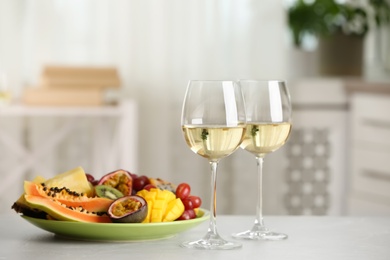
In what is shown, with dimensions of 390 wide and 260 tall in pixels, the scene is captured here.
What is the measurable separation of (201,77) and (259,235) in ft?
8.59

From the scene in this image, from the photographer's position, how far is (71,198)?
126cm

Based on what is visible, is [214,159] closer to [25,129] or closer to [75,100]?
[75,100]

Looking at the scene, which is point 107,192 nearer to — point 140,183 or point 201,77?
point 140,183

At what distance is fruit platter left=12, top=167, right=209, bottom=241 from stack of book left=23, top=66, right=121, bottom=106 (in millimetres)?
1980

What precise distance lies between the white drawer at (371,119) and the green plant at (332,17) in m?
0.39

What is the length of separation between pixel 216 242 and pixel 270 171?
2.83m


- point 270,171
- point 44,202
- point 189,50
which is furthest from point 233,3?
point 44,202

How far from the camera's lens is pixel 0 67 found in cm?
368

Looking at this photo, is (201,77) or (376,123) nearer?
(376,123)

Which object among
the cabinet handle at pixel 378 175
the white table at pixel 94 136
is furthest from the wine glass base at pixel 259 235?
the cabinet handle at pixel 378 175

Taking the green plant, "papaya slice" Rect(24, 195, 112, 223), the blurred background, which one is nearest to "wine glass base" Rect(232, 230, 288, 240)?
"papaya slice" Rect(24, 195, 112, 223)

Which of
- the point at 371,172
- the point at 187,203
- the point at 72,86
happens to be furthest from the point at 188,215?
the point at 371,172

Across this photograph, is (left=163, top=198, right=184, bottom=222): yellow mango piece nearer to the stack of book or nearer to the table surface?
the table surface

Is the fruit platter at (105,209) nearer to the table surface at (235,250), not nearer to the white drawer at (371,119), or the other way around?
the table surface at (235,250)
